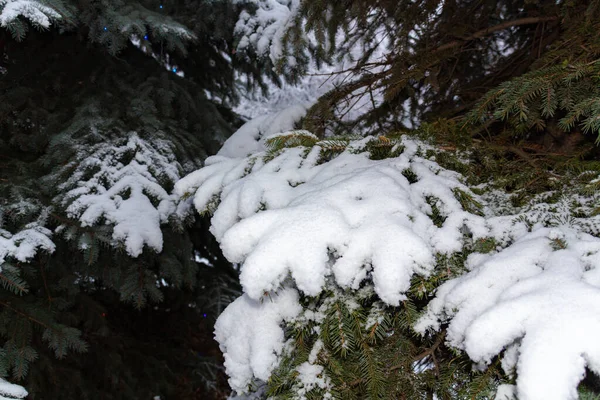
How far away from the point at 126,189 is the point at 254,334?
164cm

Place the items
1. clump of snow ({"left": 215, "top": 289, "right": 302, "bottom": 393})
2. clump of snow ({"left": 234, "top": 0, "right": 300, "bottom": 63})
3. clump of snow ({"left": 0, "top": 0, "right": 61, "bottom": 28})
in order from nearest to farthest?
clump of snow ({"left": 215, "top": 289, "right": 302, "bottom": 393})
clump of snow ({"left": 0, "top": 0, "right": 61, "bottom": 28})
clump of snow ({"left": 234, "top": 0, "right": 300, "bottom": 63})

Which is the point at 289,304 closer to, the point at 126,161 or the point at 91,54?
the point at 126,161

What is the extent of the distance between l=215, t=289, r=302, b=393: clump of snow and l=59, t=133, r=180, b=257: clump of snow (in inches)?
47.1

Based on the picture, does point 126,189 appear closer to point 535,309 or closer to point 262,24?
point 262,24

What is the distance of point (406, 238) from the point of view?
1.13m

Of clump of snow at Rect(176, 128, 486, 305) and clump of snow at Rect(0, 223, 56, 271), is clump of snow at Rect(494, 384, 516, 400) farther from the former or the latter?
clump of snow at Rect(0, 223, 56, 271)

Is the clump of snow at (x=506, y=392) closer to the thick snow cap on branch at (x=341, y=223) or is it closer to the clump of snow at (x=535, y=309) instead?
the clump of snow at (x=535, y=309)

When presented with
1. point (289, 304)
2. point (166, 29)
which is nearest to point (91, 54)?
point (166, 29)

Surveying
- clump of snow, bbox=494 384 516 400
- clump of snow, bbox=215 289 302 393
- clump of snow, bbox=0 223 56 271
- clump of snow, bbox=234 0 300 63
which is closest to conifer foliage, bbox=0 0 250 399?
clump of snow, bbox=0 223 56 271

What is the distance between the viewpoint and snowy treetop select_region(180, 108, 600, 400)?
2.77 ft

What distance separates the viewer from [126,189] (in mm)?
2568

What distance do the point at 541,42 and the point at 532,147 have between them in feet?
2.91

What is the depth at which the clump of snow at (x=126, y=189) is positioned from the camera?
7.94 feet

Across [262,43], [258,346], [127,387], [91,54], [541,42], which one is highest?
[91,54]
